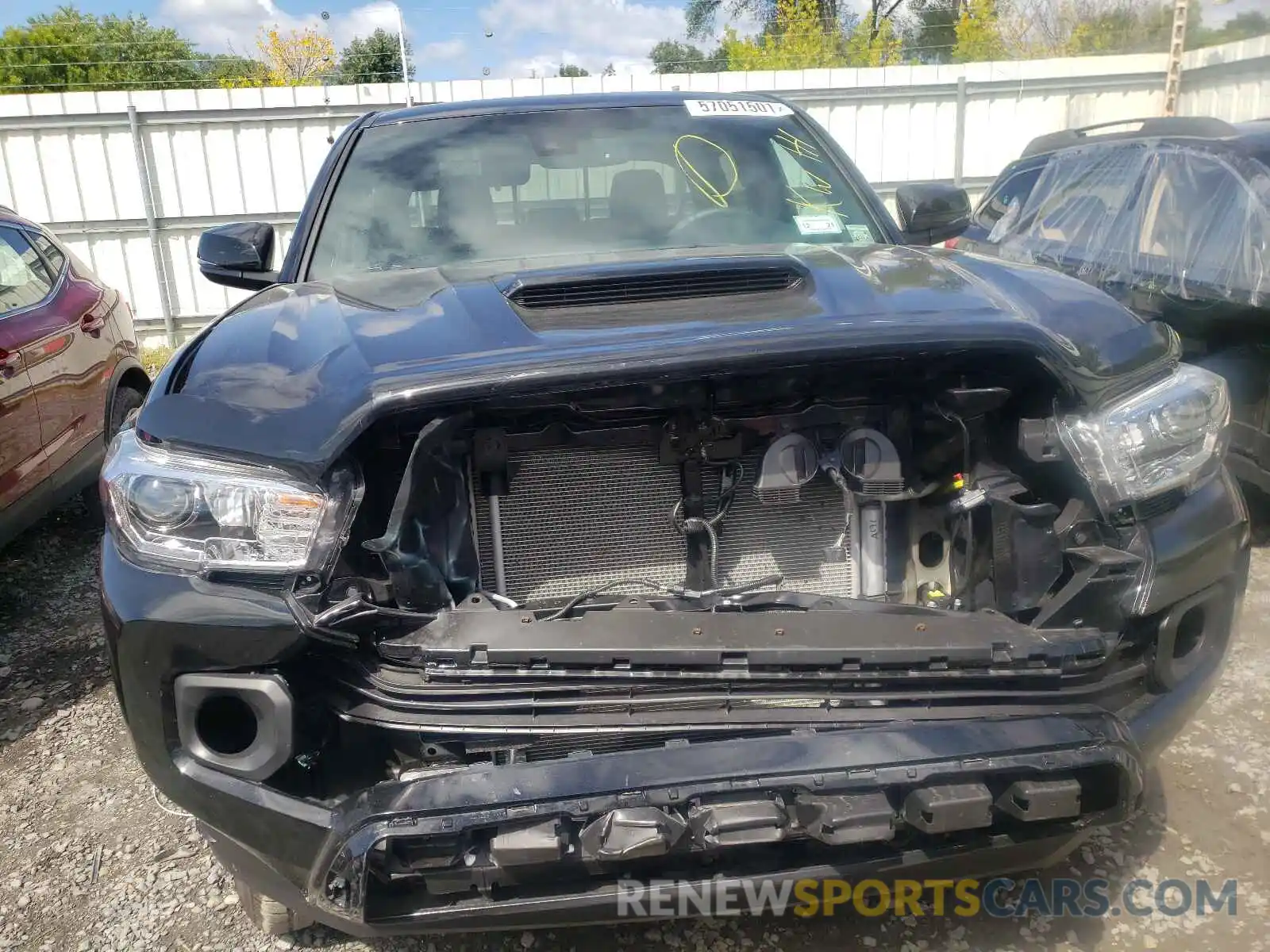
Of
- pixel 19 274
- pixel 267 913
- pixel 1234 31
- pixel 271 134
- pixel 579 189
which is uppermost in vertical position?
pixel 1234 31

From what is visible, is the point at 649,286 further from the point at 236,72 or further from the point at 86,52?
the point at 86,52

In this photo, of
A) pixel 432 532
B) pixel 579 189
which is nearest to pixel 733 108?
pixel 579 189

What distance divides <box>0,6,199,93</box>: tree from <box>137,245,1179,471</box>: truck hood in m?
28.1

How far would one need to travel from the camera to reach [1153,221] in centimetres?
471

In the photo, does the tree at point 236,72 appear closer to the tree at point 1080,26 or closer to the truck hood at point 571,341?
the tree at point 1080,26

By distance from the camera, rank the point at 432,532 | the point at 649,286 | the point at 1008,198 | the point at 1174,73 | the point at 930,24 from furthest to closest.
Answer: the point at 930,24
the point at 1174,73
the point at 1008,198
the point at 649,286
the point at 432,532

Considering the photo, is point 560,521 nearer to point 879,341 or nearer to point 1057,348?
point 879,341

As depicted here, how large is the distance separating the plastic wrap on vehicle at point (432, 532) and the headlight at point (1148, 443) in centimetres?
118

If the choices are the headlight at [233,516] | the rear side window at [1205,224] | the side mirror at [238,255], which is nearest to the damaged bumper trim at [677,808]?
the headlight at [233,516]

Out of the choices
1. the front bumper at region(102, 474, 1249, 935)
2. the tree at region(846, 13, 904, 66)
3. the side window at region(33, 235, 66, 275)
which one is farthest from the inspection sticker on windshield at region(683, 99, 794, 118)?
the tree at region(846, 13, 904, 66)

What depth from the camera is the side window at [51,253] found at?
4840 millimetres

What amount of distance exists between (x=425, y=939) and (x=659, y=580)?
3.28ft

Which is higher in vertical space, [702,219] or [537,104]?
[537,104]

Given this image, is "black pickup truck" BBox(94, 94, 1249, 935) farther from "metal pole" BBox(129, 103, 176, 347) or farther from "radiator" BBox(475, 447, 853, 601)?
"metal pole" BBox(129, 103, 176, 347)
